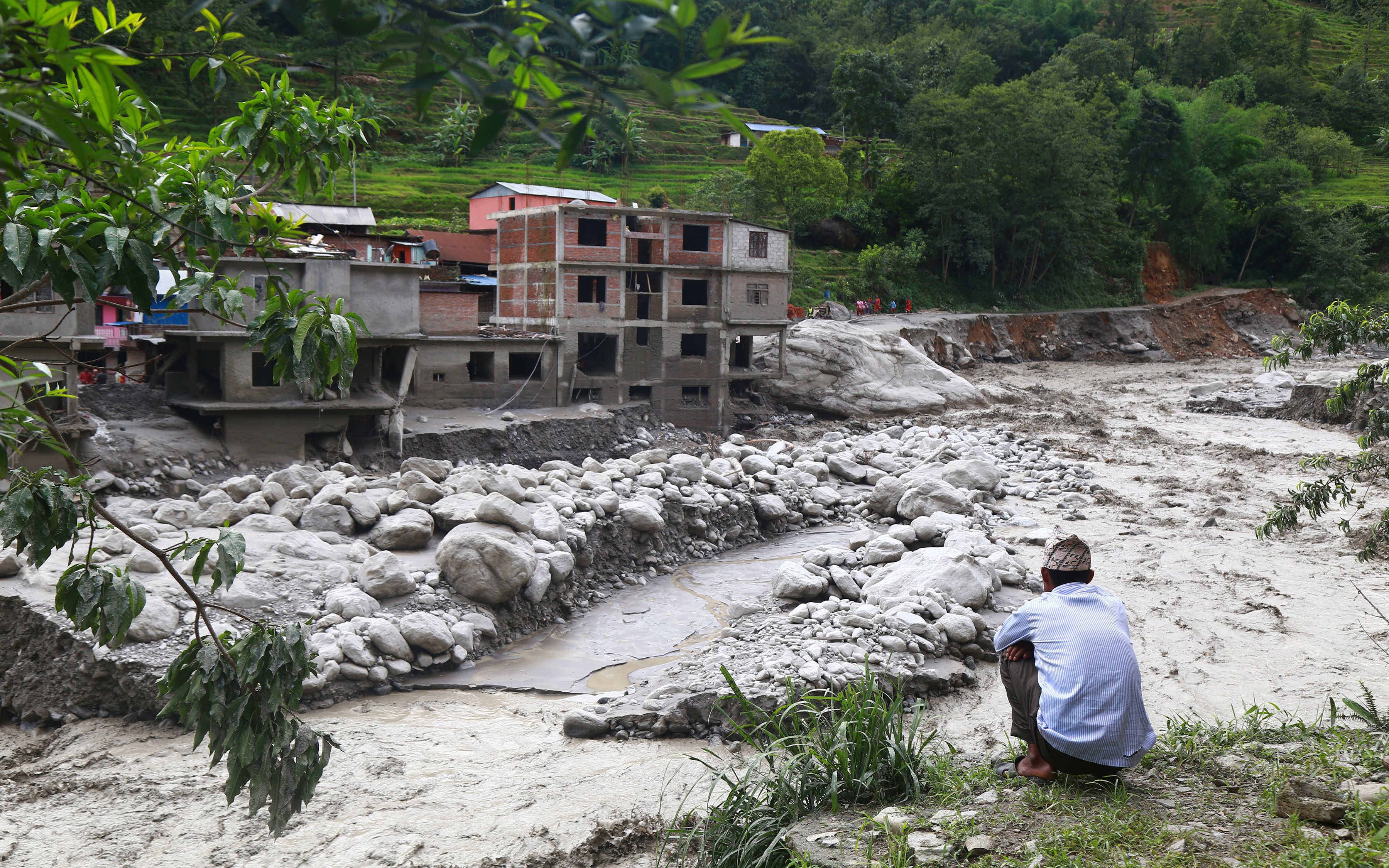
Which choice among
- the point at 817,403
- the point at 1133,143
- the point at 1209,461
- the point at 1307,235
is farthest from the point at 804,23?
the point at 1209,461

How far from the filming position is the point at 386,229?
32.8 metres

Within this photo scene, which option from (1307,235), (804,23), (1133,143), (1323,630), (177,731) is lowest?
(177,731)

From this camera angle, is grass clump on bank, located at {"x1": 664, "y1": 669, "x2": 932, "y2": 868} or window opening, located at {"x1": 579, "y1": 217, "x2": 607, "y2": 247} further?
window opening, located at {"x1": 579, "y1": 217, "x2": 607, "y2": 247}

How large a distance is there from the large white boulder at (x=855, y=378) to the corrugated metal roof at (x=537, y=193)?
10203 millimetres

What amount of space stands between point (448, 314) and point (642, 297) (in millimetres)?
5287

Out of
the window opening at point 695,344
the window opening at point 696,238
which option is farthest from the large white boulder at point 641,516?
the window opening at point 696,238

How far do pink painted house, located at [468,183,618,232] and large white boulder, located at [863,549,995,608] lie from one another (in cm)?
2493

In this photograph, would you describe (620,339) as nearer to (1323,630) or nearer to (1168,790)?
(1323,630)

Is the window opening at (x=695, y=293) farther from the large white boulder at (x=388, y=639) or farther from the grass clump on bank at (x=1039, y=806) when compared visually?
the grass clump on bank at (x=1039, y=806)

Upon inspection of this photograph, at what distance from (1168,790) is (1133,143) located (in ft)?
173

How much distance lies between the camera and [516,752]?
735 centimetres

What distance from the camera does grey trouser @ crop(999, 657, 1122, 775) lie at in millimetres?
4309

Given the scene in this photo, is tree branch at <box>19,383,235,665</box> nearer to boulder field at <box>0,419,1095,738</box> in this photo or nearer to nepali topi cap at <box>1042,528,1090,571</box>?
boulder field at <box>0,419,1095,738</box>

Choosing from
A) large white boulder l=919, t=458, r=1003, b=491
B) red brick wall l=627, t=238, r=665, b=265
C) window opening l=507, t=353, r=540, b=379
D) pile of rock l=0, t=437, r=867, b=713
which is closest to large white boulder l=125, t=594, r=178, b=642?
pile of rock l=0, t=437, r=867, b=713
